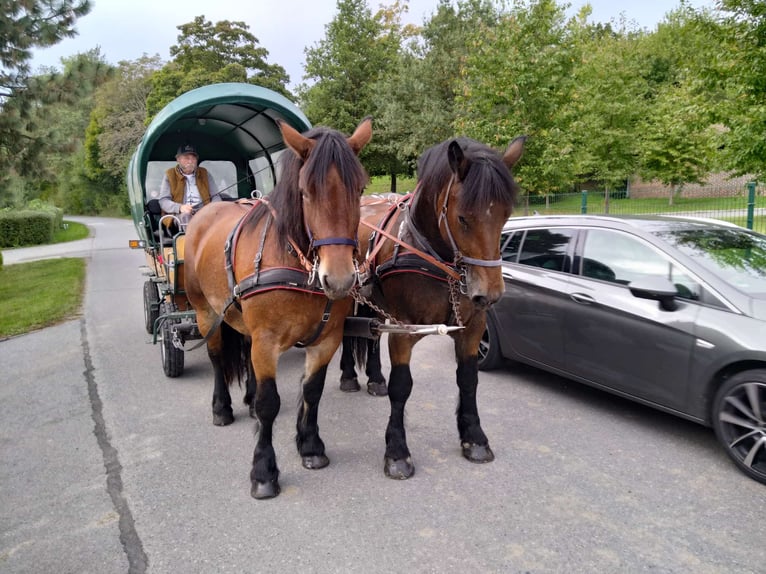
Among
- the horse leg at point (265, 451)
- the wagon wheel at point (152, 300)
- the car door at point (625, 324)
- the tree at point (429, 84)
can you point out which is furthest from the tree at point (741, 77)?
the tree at point (429, 84)

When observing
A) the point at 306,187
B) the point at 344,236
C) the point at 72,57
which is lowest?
the point at 344,236

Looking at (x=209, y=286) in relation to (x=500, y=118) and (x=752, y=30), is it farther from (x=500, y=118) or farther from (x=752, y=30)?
(x=500, y=118)

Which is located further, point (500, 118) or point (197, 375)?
point (500, 118)

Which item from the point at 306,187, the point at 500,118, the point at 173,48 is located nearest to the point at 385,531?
the point at 306,187

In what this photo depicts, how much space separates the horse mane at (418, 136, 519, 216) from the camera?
287 cm

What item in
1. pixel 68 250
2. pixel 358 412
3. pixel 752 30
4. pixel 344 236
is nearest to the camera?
pixel 344 236

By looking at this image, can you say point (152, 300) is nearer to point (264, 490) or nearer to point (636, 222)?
point (264, 490)

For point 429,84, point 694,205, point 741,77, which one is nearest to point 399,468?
point 741,77

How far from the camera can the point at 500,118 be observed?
45.0ft

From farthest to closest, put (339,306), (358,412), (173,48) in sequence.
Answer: (173,48) → (358,412) → (339,306)

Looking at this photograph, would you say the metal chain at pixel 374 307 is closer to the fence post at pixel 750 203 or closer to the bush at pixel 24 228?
the fence post at pixel 750 203

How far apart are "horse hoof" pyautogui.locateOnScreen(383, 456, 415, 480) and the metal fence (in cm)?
338

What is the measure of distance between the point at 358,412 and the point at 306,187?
2.43 meters

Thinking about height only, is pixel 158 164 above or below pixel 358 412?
above
